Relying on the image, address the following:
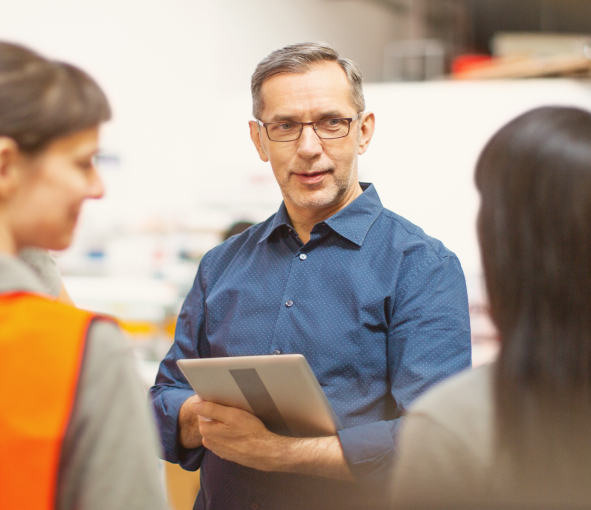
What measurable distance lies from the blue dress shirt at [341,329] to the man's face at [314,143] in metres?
0.07

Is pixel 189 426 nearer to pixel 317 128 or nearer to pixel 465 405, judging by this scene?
pixel 317 128

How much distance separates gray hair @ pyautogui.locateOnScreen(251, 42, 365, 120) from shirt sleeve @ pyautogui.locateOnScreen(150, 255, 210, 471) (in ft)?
1.68

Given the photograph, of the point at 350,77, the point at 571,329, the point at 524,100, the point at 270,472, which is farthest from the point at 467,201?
the point at 571,329

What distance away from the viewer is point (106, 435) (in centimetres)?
64

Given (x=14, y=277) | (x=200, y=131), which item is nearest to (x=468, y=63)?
(x=200, y=131)

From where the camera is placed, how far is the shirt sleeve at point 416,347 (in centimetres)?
127

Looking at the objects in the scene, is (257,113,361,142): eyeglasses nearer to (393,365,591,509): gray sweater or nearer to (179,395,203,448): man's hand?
(179,395,203,448): man's hand

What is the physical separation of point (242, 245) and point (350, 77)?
20.1 inches

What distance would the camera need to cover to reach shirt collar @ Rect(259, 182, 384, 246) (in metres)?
1.49

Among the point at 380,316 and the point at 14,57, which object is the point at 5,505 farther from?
the point at 380,316

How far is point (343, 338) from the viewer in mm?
1387

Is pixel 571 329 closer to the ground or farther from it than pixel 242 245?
farther from it

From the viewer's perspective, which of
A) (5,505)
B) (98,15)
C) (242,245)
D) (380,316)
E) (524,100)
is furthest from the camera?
(98,15)

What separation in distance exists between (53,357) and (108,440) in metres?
0.10
